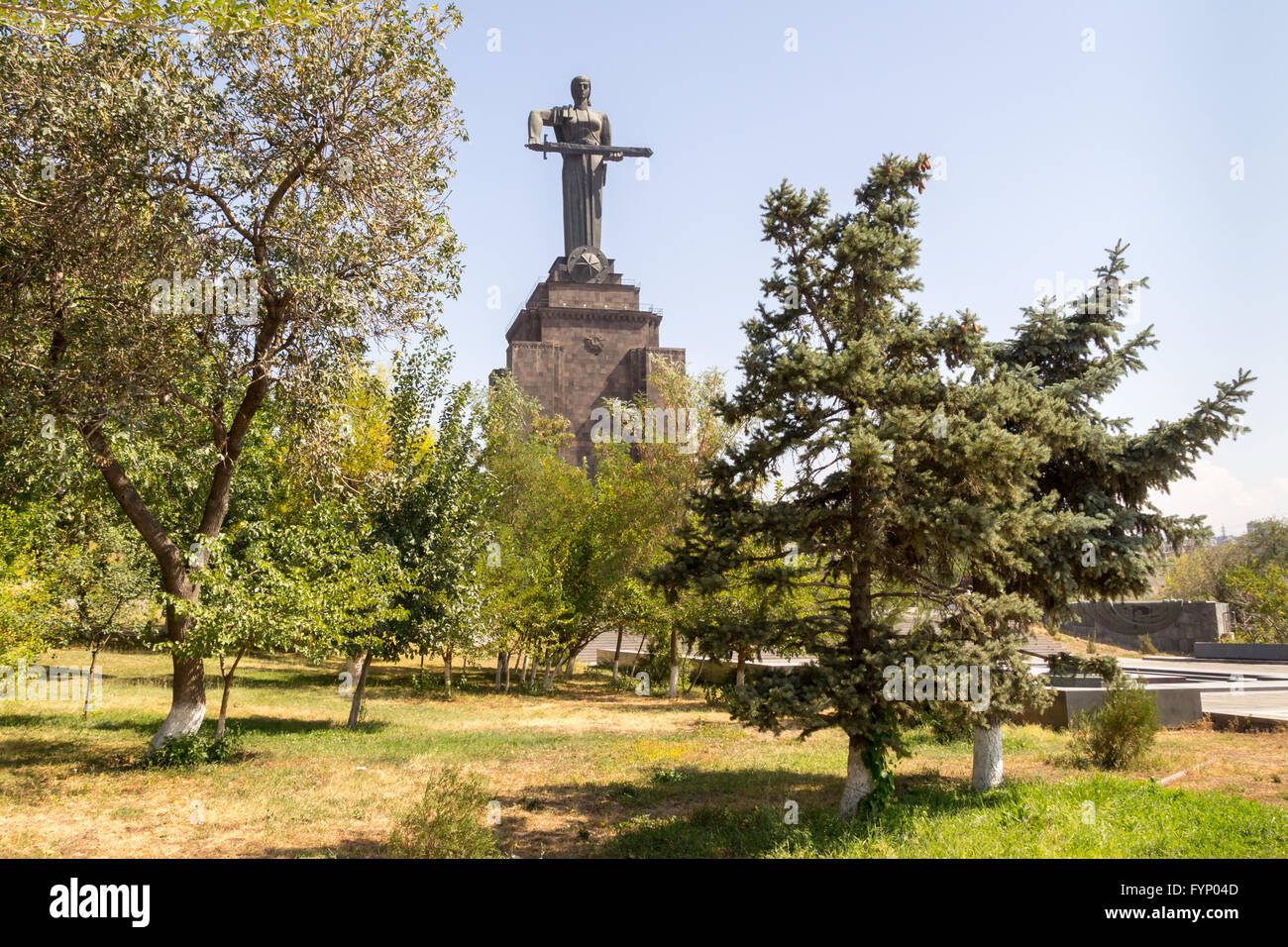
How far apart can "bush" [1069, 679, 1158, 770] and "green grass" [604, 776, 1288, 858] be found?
223 cm

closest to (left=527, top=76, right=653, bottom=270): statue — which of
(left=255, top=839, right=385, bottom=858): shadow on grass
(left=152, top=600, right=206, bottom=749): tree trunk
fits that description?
A: (left=152, top=600, right=206, bottom=749): tree trunk

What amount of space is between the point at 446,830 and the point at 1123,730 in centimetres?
1206

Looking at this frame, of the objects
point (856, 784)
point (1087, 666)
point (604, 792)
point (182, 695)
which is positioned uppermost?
point (1087, 666)

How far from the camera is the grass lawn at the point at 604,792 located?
32.7 ft

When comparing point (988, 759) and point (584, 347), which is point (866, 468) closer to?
point (988, 759)

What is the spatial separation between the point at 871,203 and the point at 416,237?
26.2 ft

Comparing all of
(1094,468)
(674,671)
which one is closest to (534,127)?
(674,671)

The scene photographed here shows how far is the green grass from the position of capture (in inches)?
352

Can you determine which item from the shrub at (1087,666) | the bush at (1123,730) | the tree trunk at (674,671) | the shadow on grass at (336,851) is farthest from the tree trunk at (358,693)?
the bush at (1123,730)

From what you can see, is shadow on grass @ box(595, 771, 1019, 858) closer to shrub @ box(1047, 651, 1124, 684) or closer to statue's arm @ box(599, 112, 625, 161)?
shrub @ box(1047, 651, 1124, 684)

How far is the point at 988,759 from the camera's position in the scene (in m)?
13.2

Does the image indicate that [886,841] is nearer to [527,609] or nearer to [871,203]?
[871,203]

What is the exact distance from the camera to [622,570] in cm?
3195
